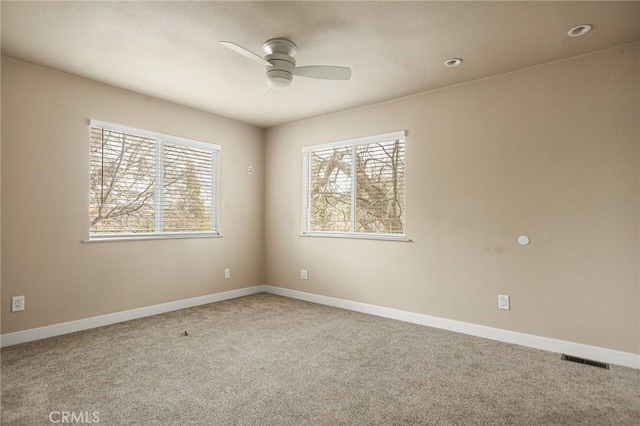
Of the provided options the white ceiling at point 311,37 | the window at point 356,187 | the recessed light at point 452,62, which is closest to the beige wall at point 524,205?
the window at point 356,187

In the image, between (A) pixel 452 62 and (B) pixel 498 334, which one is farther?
(B) pixel 498 334

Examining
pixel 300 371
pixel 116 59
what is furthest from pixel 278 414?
pixel 116 59

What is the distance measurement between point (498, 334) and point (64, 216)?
4.20m

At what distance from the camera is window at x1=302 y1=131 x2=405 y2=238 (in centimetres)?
404

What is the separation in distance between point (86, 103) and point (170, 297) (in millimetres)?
2254

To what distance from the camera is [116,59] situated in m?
3.01

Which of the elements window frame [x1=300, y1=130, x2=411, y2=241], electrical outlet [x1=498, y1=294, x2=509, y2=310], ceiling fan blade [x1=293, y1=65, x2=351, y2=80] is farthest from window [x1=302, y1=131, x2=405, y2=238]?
ceiling fan blade [x1=293, y1=65, x2=351, y2=80]

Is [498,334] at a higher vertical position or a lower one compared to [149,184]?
lower

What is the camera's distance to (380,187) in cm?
416

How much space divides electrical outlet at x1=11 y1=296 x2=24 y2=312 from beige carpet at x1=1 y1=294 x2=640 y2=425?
1.04 ft

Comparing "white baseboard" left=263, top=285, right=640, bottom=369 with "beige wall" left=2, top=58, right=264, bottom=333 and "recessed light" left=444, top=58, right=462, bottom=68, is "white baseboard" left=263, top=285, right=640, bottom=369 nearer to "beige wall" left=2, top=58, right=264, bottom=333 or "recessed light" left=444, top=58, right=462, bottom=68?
"beige wall" left=2, top=58, right=264, bottom=333

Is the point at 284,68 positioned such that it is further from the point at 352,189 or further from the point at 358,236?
the point at 358,236

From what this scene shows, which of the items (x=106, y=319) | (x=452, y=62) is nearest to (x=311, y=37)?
(x=452, y=62)

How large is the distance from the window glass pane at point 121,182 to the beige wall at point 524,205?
2442mm
